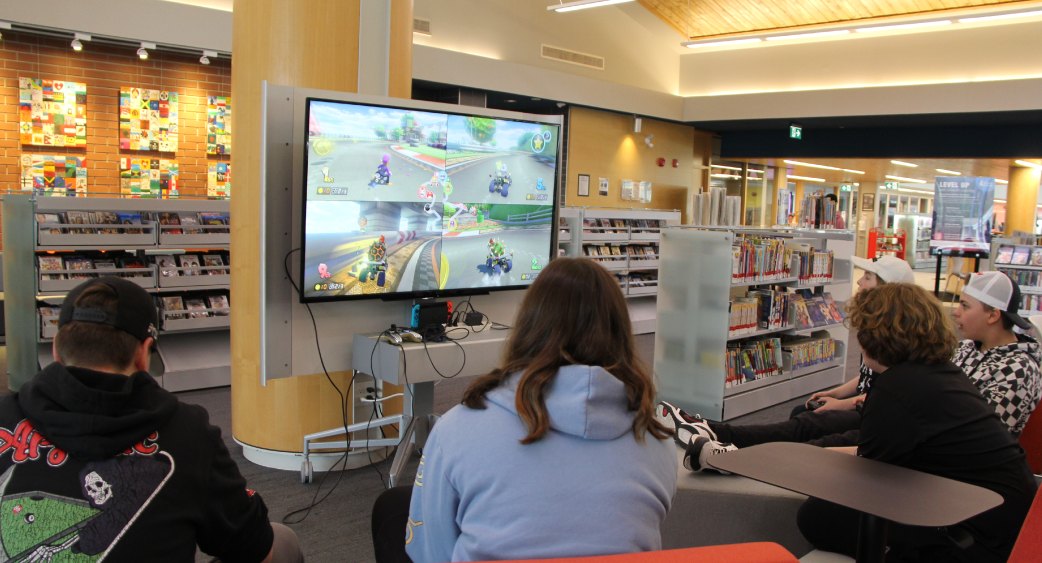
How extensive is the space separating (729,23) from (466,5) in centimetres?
494

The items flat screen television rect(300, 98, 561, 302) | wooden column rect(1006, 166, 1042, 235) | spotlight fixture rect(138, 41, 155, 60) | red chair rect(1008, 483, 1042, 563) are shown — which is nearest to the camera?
red chair rect(1008, 483, 1042, 563)

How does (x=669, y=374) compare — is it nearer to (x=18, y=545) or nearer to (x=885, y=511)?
(x=885, y=511)

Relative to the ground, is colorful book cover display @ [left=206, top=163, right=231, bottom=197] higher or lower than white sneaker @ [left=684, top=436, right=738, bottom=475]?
higher

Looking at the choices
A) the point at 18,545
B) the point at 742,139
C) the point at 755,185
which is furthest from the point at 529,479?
the point at 755,185

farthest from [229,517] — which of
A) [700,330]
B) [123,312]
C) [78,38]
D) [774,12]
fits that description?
[774,12]

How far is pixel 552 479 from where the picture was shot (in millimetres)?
1208

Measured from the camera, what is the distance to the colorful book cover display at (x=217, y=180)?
302 inches

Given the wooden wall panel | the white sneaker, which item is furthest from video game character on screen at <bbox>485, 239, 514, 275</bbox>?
the wooden wall panel

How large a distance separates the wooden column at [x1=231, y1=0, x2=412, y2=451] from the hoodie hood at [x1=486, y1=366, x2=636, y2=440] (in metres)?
2.56

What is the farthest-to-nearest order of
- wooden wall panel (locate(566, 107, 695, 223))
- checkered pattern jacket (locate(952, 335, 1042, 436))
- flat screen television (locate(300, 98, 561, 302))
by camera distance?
1. wooden wall panel (locate(566, 107, 695, 223))
2. flat screen television (locate(300, 98, 561, 302))
3. checkered pattern jacket (locate(952, 335, 1042, 436))

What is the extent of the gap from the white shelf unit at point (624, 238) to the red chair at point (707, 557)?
6658mm

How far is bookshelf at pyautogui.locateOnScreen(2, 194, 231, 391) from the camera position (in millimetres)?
4664

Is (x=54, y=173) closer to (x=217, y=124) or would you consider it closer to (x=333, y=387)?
(x=217, y=124)

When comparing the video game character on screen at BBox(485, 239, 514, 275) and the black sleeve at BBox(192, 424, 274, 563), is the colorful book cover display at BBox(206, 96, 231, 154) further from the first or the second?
the black sleeve at BBox(192, 424, 274, 563)
